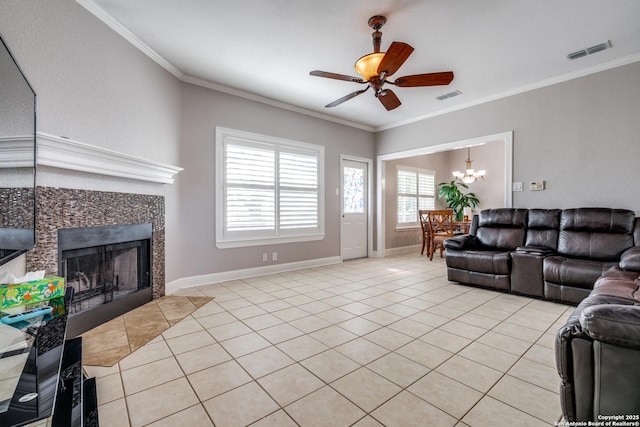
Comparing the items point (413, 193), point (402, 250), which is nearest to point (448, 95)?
point (413, 193)

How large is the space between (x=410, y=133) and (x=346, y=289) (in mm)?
3411

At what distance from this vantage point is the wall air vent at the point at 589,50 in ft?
9.87

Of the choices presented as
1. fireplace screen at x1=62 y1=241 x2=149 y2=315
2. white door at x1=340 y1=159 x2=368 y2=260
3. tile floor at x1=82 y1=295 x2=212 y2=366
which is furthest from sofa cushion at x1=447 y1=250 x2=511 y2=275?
fireplace screen at x1=62 y1=241 x2=149 y2=315

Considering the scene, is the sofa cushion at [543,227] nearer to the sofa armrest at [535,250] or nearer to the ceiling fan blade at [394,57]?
the sofa armrest at [535,250]

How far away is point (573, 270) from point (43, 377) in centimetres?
409

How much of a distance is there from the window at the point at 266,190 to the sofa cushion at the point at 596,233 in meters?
3.48

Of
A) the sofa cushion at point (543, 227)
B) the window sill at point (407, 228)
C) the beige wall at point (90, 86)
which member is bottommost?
the window sill at point (407, 228)

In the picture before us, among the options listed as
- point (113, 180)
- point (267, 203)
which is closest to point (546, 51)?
point (267, 203)

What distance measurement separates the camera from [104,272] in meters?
2.73

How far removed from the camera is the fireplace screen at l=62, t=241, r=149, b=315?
2412 mm

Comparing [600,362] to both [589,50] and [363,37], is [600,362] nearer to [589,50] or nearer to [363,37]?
[363,37]

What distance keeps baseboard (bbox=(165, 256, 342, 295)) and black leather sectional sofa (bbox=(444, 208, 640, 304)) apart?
2281mm

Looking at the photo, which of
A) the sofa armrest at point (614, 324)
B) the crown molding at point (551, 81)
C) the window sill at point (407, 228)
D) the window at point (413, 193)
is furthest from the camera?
the window at point (413, 193)

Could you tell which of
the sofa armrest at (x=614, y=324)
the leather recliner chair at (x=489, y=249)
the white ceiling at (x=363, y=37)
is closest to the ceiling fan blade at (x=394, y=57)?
the white ceiling at (x=363, y=37)
